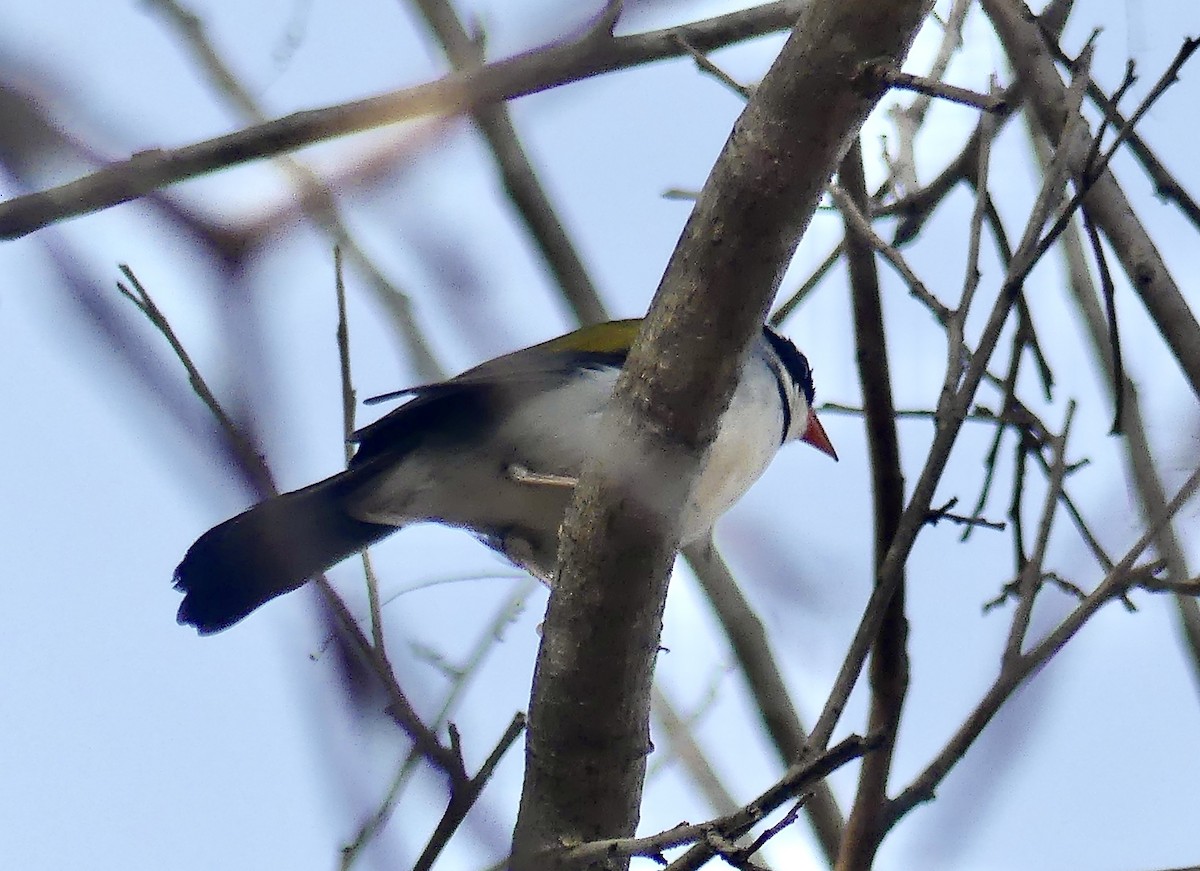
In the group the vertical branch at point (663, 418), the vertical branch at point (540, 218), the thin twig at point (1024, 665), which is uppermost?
the vertical branch at point (540, 218)

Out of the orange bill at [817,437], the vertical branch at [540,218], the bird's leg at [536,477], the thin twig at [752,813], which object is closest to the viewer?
the thin twig at [752,813]

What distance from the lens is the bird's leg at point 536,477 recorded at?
345 centimetres

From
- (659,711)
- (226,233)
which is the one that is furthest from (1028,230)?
(659,711)

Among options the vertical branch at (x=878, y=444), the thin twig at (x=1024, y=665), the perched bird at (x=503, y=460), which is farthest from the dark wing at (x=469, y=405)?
the thin twig at (x=1024, y=665)

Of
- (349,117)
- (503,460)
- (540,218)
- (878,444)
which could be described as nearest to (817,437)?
(540,218)

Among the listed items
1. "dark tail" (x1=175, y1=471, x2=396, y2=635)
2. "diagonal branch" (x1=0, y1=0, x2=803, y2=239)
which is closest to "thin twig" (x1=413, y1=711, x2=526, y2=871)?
"diagonal branch" (x1=0, y1=0, x2=803, y2=239)

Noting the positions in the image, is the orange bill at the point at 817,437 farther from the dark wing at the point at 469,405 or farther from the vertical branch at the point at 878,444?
the vertical branch at the point at 878,444

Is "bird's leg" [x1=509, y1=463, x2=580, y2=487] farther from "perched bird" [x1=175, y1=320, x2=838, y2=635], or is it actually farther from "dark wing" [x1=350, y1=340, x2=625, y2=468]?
"dark wing" [x1=350, y1=340, x2=625, y2=468]

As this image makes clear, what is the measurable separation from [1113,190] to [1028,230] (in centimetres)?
104

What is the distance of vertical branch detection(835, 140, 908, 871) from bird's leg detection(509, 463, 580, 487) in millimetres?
852

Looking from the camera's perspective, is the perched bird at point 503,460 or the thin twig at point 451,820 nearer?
the thin twig at point 451,820

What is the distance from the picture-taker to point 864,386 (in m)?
2.83

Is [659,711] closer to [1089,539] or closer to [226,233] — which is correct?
[1089,539]

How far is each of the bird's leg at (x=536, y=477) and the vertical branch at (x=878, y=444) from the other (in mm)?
852
